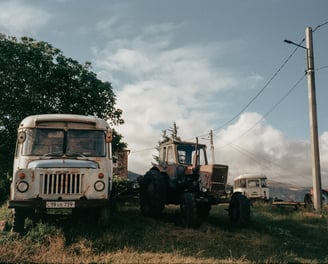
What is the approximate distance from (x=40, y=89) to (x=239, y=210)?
513 inches

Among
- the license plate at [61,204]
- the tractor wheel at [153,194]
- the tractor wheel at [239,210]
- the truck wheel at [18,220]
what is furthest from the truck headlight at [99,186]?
the tractor wheel at [239,210]

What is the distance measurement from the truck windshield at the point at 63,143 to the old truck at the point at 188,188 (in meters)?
2.41

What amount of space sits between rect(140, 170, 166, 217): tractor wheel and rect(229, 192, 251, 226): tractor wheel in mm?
2071

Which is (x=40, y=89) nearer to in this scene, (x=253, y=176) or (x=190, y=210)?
(x=190, y=210)

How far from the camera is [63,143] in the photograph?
30.4 feet

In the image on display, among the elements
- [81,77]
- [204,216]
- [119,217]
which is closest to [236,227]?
[204,216]

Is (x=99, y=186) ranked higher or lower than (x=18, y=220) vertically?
higher

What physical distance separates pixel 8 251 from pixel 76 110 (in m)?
12.8

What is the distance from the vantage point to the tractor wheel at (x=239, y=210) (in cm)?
1002

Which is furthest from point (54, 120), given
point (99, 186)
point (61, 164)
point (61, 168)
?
point (99, 186)

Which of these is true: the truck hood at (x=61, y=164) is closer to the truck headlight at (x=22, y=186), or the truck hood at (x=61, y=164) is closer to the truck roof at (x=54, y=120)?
the truck headlight at (x=22, y=186)

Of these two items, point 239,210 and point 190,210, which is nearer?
point 190,210

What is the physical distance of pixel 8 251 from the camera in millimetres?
7020

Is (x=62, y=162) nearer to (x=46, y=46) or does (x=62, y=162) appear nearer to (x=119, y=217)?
(x=119, y=217)
